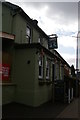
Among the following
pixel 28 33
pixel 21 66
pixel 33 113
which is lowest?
pixel 33 113

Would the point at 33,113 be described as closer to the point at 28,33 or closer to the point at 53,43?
the point at 28,33

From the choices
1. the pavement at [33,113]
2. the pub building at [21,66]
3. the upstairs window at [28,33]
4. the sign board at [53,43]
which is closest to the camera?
the pavement at [33,113]

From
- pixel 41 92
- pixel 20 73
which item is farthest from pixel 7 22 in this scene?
pixel 41 92

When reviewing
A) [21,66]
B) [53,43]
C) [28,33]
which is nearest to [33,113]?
[21,66]

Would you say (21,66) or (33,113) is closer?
(33,113)

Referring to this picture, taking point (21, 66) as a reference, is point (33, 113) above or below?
below

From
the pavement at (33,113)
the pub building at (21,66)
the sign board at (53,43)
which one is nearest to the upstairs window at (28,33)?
the pub building at (21,66)

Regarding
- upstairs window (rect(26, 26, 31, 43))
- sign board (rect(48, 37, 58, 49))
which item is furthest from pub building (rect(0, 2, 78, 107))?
sign board (rect(48, 37, 58, 49))

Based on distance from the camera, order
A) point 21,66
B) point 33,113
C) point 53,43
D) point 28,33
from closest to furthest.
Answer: point 33,113 < point 21,66 < point 28,33 < point 53,43

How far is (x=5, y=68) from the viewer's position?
12359mm

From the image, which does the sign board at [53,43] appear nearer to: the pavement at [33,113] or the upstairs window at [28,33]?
the upstairs window at [28,33]

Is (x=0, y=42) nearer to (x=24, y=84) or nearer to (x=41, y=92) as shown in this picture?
(x=24, y=84)

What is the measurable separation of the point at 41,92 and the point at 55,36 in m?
6.59

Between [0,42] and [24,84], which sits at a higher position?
[0,42]
